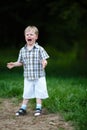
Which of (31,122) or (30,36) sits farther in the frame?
→ (30,36)

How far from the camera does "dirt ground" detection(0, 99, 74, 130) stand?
307 inches

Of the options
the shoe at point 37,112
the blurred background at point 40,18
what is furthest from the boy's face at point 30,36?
the blurred background at point 40,18

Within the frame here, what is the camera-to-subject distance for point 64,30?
23.1 metres

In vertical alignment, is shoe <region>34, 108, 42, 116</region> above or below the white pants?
below

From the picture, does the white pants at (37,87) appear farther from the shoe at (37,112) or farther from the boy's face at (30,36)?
the boy's face at (30,36)

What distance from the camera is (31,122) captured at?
810cm

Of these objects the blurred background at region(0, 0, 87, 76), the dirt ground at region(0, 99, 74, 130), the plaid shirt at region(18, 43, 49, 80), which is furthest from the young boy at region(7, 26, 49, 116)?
the blurred background at region(0, 0, 87, 76)

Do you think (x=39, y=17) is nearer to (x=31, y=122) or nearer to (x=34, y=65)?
(x=34, y=65)

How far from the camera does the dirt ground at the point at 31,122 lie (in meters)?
7.80

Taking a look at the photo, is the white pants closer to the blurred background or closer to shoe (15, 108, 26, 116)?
shoe (15, 108, 26, 116)

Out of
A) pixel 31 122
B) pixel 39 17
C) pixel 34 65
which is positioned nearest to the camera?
pixel 31 122

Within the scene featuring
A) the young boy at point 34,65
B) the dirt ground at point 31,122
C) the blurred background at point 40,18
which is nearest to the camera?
the dirt ground at point 31,122

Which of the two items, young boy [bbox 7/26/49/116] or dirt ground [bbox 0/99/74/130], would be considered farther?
young boy [bbox 7/26/49/116]

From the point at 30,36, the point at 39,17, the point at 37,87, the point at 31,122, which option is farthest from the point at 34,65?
the point at 39,17
